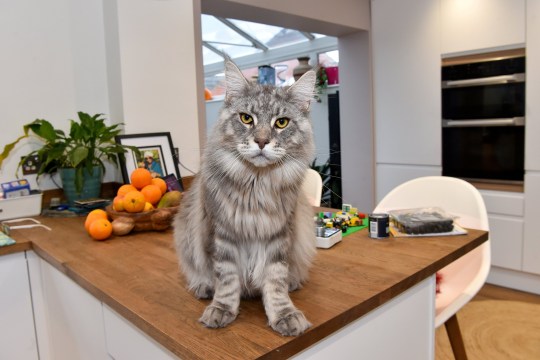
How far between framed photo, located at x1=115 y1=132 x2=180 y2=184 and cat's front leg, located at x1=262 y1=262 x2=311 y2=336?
1236 mm

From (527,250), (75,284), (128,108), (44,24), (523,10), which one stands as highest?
(523,10)

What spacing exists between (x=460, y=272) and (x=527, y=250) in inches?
65.3

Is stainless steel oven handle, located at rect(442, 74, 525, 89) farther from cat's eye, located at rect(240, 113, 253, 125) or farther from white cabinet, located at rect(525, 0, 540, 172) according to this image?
cat's eye, located at rect(240, 113, 253, 125)

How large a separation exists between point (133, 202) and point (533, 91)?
103 inches

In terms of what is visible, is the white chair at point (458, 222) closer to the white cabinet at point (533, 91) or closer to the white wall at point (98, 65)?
the white wall at point (98, 65)

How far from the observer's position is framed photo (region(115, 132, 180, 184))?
206 centimetres

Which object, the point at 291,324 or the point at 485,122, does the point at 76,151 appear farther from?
the point at 485,122

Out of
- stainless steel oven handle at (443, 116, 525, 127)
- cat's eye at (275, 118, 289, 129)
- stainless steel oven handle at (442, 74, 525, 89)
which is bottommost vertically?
cat's eye at (275, 118, 289, 129)

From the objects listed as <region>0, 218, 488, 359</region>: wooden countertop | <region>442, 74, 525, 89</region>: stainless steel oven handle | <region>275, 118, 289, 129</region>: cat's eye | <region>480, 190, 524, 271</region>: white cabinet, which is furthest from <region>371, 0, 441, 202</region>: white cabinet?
<region>275, 118, 289, 129</region>: cat's eye

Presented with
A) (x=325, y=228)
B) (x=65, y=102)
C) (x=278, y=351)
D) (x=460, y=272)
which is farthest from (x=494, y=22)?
(x=278, y=351)

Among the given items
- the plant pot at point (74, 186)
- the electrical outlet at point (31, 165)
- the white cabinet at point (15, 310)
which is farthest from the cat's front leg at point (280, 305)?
the electrical outlet at point (31, 165)

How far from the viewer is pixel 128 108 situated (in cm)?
215

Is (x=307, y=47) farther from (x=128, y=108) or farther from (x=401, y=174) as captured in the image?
(x=128, y=108)

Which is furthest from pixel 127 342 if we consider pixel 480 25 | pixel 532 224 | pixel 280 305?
pixel 480 25
